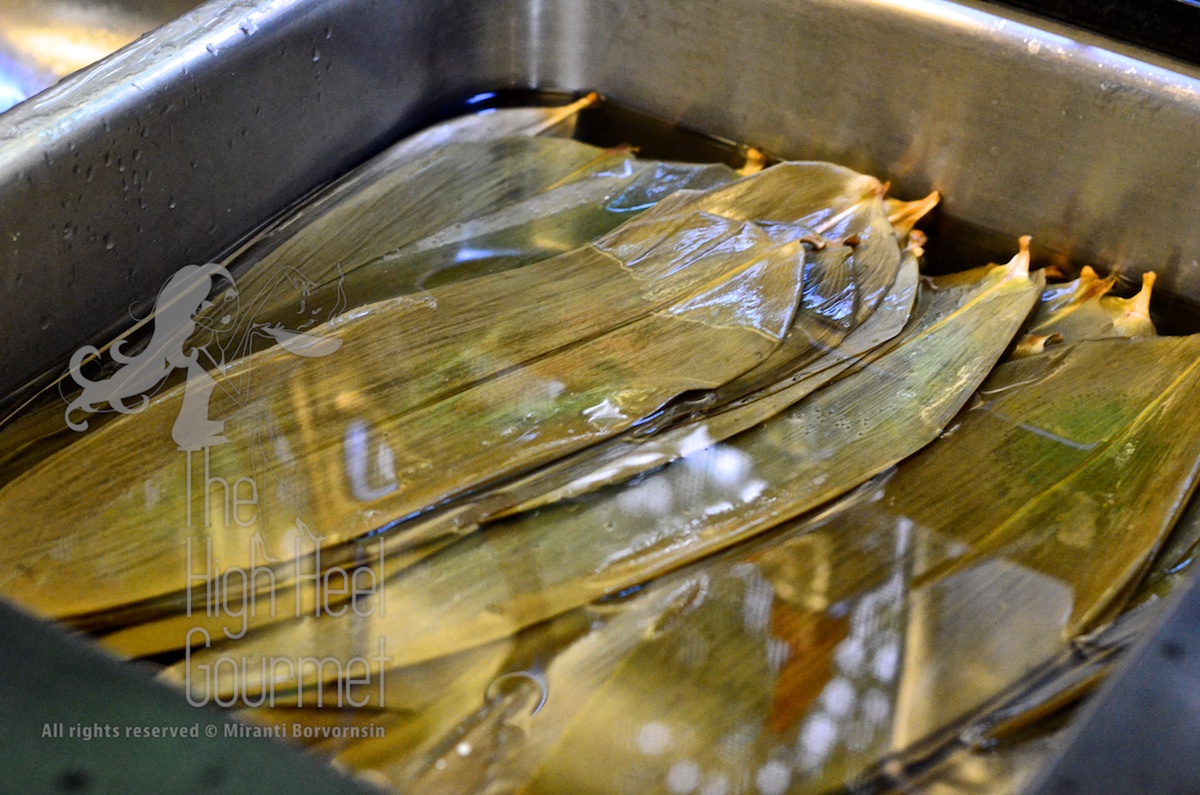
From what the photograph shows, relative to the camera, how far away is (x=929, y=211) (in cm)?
134

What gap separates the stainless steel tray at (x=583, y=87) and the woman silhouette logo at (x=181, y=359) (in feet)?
0.11

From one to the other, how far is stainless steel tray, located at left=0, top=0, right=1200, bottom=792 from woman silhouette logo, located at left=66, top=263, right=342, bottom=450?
1.3 inches

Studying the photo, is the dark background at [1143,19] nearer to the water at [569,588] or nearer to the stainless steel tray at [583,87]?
the stainless steel tray at [583,87]

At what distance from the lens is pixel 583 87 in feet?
5.15

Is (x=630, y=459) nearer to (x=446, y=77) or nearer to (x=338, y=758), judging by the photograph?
(x=338, y=758)

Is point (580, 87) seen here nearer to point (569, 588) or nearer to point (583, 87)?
point (583, 87)

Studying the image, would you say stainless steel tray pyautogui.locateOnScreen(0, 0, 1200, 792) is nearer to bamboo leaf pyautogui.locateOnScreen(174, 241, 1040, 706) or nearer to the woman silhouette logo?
the woman silhouette logo

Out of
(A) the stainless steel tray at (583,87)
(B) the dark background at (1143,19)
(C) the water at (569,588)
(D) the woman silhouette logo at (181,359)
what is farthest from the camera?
(B) the dark background at (1143,19)

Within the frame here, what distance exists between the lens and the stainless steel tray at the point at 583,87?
102 cm

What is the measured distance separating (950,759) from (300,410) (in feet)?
2.08

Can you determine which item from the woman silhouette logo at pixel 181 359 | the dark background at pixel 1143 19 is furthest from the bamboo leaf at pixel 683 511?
the dark background at pixel 1143 19

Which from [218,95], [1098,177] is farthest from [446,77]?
[1098,177]

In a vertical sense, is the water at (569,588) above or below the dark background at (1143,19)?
below

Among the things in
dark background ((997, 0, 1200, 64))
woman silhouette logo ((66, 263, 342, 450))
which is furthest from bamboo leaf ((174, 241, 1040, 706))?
dark background ((997, 0, 1200, 64))
